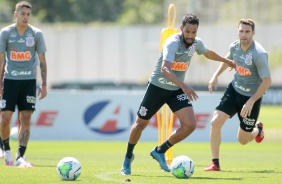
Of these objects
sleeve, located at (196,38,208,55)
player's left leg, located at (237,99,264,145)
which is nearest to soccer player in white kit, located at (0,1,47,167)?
sleeve, located at (196,38,208,55)

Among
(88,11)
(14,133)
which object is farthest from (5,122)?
(88,11)

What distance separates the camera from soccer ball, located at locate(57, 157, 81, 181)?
1138 cm

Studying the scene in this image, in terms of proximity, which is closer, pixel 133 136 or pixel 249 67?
pixel 133 136

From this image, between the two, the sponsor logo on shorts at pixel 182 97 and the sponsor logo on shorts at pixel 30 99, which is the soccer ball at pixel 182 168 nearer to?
the sponsor logo on shorts at pixel 182 97

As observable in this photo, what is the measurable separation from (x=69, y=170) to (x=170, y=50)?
7.49 feet

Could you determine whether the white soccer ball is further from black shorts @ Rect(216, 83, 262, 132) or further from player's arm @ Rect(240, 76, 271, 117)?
player's arm @ Rect(240, 76, 271, 117)

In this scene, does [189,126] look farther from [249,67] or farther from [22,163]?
[22,163]

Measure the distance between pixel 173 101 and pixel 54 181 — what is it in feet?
7.44

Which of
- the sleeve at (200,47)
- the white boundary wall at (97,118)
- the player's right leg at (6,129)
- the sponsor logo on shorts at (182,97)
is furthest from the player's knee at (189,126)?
the white boundary wall at (97,118)

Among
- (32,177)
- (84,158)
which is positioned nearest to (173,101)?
(32,177)

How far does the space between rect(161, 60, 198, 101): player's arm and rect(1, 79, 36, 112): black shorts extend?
312 cm

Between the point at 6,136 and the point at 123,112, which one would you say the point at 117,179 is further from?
the point at 123,112

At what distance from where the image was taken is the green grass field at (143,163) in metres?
11.6

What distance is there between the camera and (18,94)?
1406 centimetres
